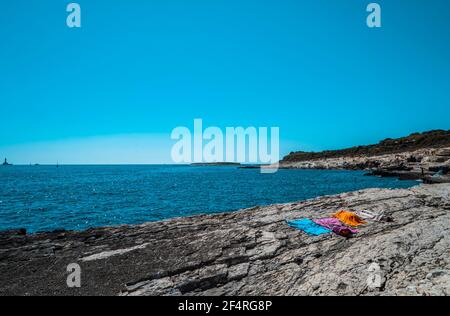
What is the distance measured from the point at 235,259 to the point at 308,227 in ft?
20.7

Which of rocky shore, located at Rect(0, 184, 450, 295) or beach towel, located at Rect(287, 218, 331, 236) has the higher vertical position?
beach towel, located at Rect(287, 218, 331, 236)

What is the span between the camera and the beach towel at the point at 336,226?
15.7 meters

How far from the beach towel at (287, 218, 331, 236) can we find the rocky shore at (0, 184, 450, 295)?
1.78 ft

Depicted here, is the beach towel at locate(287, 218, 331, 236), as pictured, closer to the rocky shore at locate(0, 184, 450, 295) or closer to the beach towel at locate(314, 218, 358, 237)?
the beach towel at locate(314, 218, 358, 237)

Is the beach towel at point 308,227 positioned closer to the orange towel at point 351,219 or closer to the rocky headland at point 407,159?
the orange towel at point 351,219

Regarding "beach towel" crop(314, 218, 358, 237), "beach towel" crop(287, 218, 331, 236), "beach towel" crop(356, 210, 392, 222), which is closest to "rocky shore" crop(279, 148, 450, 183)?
"beach towel" crop(356, 210, 392, 222)

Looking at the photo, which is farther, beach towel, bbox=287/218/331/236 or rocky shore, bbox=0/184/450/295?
beach towel, bbox=287/218/331/236

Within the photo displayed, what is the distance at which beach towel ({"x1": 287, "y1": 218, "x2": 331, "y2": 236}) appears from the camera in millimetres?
16391

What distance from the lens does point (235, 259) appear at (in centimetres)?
1327

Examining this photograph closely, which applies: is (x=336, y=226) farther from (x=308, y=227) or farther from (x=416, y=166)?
(x=416, y=166)

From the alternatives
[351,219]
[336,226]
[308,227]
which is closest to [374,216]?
[351,219]

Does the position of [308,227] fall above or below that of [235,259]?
above
